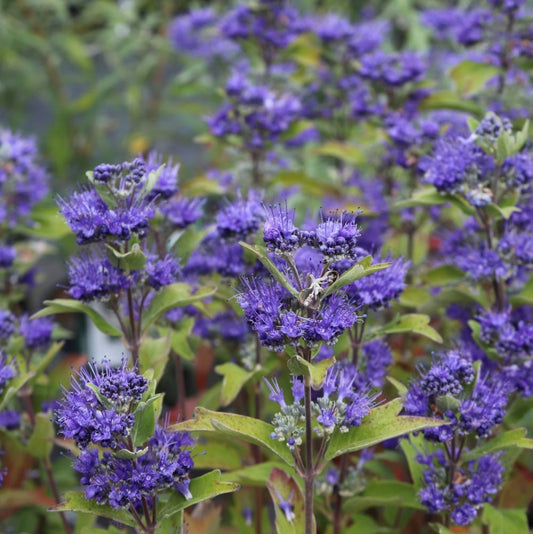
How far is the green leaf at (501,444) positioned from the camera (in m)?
1.62

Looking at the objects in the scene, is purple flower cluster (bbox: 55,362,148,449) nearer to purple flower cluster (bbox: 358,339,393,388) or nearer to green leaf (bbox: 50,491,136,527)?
green leaf (bbox: 50,491,136,527)

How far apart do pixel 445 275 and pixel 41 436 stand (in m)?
1.21

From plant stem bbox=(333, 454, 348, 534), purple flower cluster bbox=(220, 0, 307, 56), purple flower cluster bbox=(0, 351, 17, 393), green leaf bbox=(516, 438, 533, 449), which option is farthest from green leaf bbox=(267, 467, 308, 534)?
purple flower cluster bbox=(220, 0, 307, 56)

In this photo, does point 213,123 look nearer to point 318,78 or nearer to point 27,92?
point 318,78

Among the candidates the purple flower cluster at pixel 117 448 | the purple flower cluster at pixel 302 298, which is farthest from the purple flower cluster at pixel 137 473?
the purple flower cluster at pixel 302 298

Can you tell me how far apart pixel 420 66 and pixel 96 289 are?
1.51 meters

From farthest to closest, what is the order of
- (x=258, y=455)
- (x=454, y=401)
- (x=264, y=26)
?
(x=264, y=26) → (x=258, y=455) → (x=454, y=401)

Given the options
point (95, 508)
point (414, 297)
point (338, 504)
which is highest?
point (414, 297)

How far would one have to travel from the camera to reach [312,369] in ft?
4.49

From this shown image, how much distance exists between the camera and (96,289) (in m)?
1.70

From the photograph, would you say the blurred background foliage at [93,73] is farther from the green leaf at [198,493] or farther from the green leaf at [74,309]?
the green leaf at [198,493]

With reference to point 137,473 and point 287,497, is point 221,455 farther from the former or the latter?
point 137,473

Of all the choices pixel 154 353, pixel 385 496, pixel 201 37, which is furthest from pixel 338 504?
pixel 201 37

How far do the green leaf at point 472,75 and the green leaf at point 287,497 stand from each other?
1.43 m
